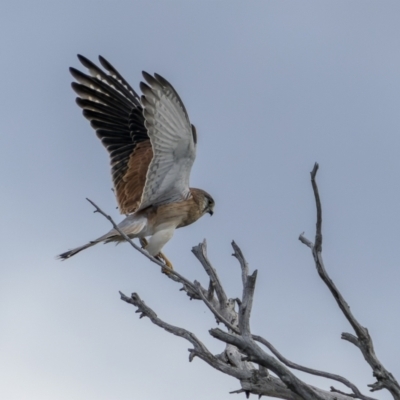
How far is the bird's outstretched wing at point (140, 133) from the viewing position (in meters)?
6.45

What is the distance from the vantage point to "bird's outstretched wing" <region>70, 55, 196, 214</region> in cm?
645

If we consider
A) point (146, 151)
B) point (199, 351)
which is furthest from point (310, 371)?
point (146, 151)

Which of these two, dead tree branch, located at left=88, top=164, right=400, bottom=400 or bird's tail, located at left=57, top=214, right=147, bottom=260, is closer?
dead tree branch, located at left=88, top=164, right=400, bottom=400

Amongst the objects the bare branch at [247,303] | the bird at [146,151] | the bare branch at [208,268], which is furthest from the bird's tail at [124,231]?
the bare branch at [247,303]

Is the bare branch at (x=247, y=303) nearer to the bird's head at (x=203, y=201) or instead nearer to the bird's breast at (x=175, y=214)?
the bird's breast at (x=175, y=214)

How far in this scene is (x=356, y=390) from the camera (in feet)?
13.3

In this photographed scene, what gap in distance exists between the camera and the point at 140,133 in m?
8.13

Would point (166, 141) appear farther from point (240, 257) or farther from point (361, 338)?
point (361, 338)

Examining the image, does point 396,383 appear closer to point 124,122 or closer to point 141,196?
point 141,196

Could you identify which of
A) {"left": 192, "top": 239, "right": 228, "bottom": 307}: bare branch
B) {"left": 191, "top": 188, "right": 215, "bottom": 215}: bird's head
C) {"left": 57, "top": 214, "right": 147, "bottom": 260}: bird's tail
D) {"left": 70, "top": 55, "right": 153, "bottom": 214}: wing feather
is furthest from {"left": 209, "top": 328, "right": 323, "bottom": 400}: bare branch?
{"left": 70, "top": 55, "right": 153, "bottom": 214}: wing feather

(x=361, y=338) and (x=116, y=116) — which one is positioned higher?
(x=116, y=116)

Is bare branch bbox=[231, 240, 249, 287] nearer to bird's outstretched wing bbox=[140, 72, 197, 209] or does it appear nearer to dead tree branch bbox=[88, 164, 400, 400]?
dead tree branch bbox=[88, 164, 400, 400]

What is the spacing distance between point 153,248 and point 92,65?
2071 millimetres

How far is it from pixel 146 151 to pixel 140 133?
0.36 m
